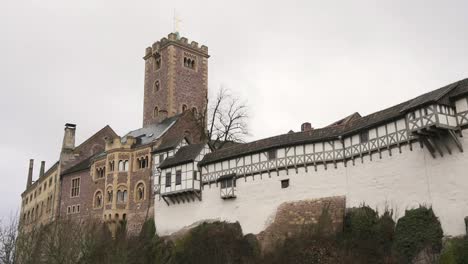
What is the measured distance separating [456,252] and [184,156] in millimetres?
21724

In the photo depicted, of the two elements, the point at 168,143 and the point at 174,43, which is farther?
the point at 174,43

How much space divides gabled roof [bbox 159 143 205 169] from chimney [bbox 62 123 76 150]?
16869 mm

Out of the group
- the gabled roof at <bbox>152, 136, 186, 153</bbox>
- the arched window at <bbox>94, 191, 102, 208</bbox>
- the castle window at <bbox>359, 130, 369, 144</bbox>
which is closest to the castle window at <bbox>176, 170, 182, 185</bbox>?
the gabled roof at <bbox>152, 136, 186, 153</bbox>

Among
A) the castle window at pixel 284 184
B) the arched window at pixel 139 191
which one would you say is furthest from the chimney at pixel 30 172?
the castle window at pixel 284 184

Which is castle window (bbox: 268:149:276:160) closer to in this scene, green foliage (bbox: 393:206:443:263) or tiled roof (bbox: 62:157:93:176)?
green foliage (bbox: 393:206:443:263)

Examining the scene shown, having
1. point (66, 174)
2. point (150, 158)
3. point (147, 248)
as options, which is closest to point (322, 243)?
point (147, 248)

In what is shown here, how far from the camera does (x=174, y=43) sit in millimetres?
57062

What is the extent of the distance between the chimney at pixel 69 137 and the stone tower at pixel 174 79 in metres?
7.61

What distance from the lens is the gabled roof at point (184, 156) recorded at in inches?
1558

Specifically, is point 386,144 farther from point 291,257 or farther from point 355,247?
point 291,257

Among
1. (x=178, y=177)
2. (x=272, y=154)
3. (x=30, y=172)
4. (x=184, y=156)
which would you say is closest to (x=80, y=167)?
(x=178, y=177)

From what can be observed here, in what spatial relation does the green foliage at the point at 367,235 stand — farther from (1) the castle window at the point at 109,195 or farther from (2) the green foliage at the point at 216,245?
Result: (1) the castle window at the point at 109,195

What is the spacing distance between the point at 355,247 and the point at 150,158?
20635 millimetres

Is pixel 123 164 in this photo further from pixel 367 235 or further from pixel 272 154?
pixel 367 235
